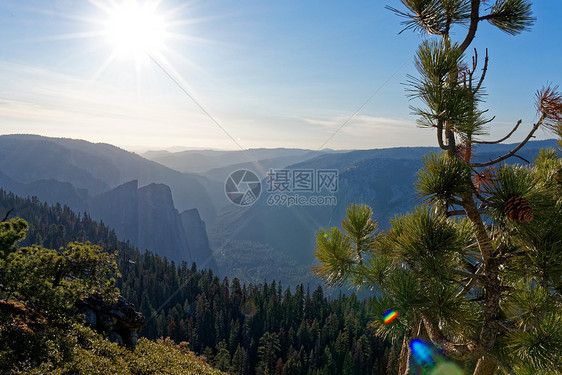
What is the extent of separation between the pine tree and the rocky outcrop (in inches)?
768

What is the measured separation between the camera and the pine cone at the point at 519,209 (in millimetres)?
3893

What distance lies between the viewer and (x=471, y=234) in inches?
212

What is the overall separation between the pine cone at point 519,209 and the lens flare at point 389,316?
7.38 feet

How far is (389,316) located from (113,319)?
67.4ft

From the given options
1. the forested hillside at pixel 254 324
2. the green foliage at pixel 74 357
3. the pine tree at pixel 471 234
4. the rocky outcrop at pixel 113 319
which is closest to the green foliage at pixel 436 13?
the pine tree at pixel 471 234

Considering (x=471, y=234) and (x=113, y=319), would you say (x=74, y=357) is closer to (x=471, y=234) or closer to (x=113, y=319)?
(x=113, y=319)

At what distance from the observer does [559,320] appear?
4789 millimetres

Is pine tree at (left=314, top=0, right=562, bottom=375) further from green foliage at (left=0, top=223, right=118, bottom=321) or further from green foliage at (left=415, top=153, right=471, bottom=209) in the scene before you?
green foliage at (left=0, top=223, right=118, bottom=321)

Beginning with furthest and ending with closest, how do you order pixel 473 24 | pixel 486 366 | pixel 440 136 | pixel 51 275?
pixel 51 275, pixel 486 366, pixel 473 24, pixel 440 136

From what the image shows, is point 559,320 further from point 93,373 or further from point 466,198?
point 93,373

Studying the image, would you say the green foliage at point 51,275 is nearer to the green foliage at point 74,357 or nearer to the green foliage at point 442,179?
the green foliage at point 74,357

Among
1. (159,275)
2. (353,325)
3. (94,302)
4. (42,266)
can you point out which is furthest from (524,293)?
(159,275)

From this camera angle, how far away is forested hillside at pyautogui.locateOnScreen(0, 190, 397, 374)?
62.6 meters

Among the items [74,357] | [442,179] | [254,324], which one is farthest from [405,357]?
[254,324]
